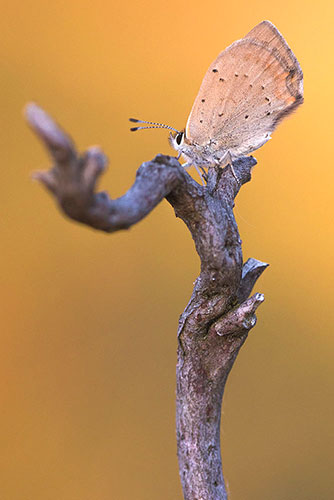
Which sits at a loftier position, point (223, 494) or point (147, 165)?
point (147, 165)

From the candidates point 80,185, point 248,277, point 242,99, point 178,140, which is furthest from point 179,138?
point 80,185

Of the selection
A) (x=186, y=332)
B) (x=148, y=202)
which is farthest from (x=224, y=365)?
(x=148, y=202)

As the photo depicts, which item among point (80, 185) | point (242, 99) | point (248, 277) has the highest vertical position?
point (242, 99)

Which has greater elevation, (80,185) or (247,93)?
(247,93)

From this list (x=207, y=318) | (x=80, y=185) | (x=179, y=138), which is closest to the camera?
(x=80, y=185)

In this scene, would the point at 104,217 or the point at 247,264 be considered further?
the point at 247,264

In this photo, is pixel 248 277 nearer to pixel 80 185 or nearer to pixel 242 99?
pixel 242 99

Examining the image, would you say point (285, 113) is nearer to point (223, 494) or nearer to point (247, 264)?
point (247, 264)

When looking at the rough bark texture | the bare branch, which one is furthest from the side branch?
the bare branch
